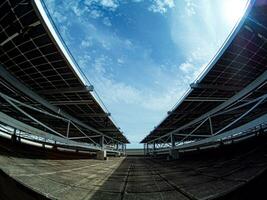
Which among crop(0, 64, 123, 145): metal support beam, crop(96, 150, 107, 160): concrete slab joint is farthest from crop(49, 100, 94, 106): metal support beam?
crop(96, 150, 107, 160): concrete slab joint

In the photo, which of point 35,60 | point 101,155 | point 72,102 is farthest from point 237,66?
point 101,155

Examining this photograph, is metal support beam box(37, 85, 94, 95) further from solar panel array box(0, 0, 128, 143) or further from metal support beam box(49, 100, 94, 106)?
metal support beam box(49, 100, 94, 106)

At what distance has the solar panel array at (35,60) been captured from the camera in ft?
25.6

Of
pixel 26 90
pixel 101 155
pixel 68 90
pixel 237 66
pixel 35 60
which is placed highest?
pixel 35 60

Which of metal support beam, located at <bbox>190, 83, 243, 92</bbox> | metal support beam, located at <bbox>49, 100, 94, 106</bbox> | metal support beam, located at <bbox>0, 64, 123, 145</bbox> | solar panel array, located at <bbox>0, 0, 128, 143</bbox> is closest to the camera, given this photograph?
solar panel array, located at <bbox>0, 0, 128, 143</bbox>

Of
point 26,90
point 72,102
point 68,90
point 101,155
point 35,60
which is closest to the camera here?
point 35,60

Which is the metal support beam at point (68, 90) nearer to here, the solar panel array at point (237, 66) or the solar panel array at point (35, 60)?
the solar panel array at point (35, 60)

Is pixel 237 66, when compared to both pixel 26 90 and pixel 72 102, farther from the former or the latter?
pixel 26 90

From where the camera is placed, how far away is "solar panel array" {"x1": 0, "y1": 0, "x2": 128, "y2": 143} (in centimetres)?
780

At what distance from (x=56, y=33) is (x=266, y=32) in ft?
34.2

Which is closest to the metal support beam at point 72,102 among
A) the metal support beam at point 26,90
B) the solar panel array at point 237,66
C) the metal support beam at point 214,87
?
the metal support beam at point 26,90

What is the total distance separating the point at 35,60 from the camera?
34.7ft

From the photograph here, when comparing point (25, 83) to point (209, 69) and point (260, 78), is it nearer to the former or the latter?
point (209, 69)

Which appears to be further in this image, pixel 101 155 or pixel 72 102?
pixel 101 155
